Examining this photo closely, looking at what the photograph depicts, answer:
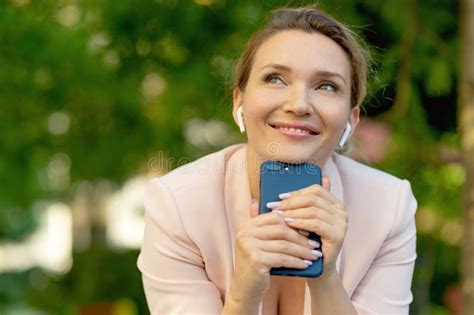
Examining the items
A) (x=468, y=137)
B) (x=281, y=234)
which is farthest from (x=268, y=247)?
(x=468, y=137)

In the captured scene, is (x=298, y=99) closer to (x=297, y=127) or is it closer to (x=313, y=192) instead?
(x=297, y=127)

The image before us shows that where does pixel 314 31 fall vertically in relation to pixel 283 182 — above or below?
above

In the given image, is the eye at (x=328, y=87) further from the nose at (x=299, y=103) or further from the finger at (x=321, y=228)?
the finger at (x=321, y=228)

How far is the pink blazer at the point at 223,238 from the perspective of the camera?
2.47 meters

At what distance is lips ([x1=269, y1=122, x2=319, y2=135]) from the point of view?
2.28m

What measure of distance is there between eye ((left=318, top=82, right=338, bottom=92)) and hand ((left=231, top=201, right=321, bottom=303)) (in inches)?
16.4

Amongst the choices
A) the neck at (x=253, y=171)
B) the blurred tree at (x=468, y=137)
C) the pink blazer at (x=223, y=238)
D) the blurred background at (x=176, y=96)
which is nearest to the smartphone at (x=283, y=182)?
the neck at (x=253, y=171)

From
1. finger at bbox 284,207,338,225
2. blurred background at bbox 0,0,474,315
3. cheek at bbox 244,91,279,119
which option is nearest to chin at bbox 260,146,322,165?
cheek at bbox 244,91,279,119

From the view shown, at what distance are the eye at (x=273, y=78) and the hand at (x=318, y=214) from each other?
35cm

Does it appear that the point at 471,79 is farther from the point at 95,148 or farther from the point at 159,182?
the point at 95,148

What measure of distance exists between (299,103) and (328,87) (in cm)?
13

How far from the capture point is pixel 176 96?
5527 millimetres

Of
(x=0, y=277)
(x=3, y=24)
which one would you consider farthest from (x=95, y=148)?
(x=0, y=277)

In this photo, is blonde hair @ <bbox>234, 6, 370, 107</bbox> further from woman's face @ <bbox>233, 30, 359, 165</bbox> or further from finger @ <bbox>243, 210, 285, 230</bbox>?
finger @ <bbox>243, 210, 285, 230</bbox>
